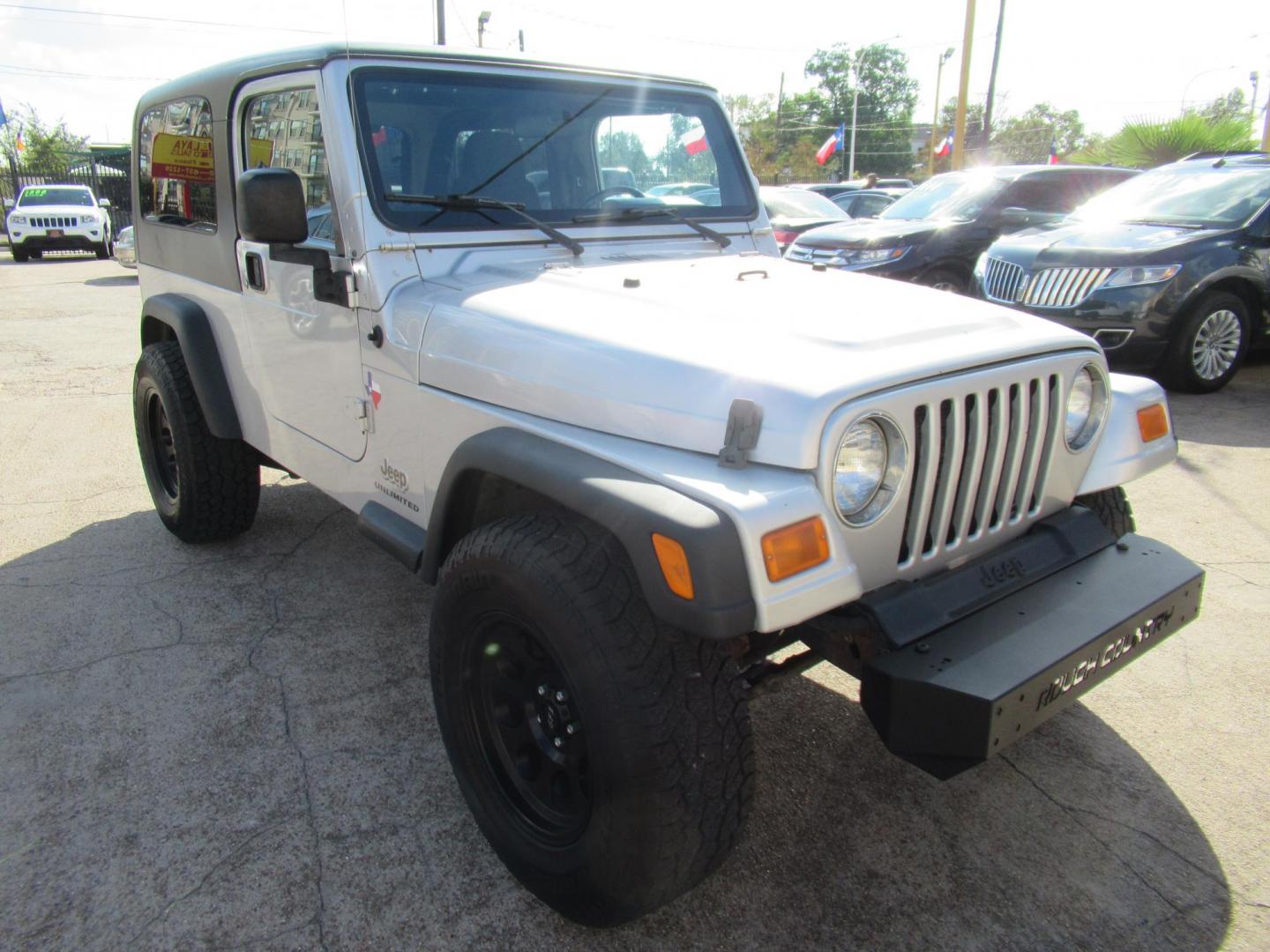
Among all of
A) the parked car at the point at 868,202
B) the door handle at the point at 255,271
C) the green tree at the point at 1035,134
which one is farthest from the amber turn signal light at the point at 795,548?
the green tree at the point at 1035,134

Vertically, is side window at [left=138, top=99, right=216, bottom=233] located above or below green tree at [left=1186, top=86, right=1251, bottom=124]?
below

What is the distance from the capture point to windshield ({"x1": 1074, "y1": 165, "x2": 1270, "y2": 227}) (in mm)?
7062

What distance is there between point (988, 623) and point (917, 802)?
81cm

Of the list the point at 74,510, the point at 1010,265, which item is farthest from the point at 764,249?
the point at 1010,265

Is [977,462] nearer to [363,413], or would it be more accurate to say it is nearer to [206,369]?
[363,413]

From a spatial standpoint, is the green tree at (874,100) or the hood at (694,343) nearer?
the hood at (694,343)

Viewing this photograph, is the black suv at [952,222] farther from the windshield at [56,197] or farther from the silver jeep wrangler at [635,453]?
the windshield at [56,197]

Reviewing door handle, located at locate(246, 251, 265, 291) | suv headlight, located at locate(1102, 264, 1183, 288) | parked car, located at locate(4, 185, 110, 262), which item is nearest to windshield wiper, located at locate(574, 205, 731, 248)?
door handle, located at locate(246, 251, 265, 291)

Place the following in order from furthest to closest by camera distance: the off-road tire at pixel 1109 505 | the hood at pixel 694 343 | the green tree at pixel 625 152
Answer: the green tree at pixel 625 152, the off-road tire at pixel 1109 505, the hood at pixel 694 343

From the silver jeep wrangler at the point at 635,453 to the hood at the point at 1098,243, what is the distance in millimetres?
4565

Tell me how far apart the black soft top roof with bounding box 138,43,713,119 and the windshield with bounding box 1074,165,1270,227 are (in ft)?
18.0

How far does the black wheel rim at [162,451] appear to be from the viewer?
433 centimetres

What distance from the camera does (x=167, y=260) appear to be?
4137mm

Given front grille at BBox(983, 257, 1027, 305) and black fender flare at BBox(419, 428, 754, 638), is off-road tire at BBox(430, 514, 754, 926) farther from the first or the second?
front grille at BBox(983, 257, 1027, 305)
